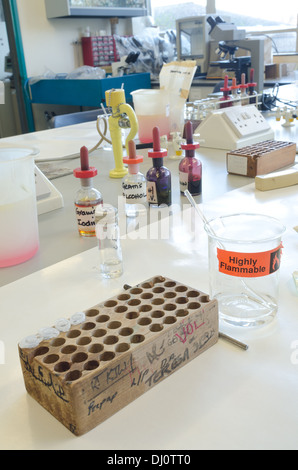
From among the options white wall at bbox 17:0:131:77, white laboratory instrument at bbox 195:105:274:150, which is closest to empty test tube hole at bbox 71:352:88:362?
white laboratory instrument at bbox 195:105:274:150

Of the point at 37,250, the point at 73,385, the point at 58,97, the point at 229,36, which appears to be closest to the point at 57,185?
the point at 37,250

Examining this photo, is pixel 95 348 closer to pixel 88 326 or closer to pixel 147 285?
pixel 88 326

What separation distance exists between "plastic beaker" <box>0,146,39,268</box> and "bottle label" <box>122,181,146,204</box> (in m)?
0.31

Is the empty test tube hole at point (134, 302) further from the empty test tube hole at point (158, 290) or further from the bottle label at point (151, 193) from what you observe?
the bottle label at point (151, 193)

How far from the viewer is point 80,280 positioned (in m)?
0.85

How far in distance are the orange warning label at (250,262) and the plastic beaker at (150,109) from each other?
4.23 ft

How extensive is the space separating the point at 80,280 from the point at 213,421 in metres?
0.42

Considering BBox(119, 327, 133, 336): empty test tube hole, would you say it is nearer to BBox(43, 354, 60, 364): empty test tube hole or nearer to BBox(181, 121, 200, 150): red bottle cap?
BBox(43, 354, 60, 364): empty test tube hole

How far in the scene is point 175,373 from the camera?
586 mm

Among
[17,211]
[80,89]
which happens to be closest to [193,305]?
[17,211]

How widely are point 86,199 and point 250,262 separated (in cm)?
50

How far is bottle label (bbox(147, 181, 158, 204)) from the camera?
46.8 inches

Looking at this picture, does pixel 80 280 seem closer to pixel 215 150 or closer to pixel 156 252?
pixel 156 252
